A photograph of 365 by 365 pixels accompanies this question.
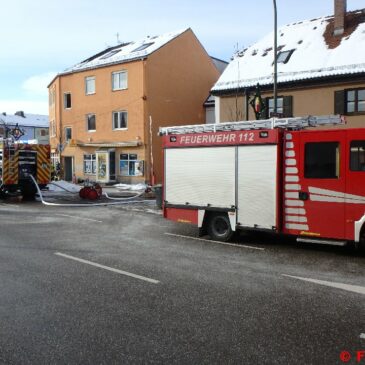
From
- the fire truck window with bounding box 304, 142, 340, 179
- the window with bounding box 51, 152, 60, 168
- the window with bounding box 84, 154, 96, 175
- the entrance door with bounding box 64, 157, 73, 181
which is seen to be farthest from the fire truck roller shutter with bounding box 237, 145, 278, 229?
the window with bounding box 51, 152, 60, 168

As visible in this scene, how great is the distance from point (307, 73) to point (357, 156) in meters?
15.5

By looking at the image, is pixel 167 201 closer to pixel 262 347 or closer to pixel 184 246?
pixel 184 246

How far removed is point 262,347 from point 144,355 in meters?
1.20

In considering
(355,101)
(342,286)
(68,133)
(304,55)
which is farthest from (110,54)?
(342,286)

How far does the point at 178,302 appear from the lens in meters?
6.16

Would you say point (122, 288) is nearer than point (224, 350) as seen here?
No

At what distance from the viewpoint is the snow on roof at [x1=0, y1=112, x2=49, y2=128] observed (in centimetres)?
7556

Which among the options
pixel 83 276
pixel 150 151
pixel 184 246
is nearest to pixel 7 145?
pixel 150 151

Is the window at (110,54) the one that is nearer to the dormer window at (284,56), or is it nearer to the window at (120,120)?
the window at (120,120)

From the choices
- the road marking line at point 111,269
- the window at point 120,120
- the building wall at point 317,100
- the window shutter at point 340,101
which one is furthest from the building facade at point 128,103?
the road marking line at point 111,269

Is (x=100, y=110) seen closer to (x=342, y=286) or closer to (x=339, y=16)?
(x=339, y=16)

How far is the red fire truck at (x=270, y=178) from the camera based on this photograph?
907 centimetres

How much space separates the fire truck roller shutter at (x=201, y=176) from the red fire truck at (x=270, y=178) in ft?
0.08

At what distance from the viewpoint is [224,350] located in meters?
4.62
